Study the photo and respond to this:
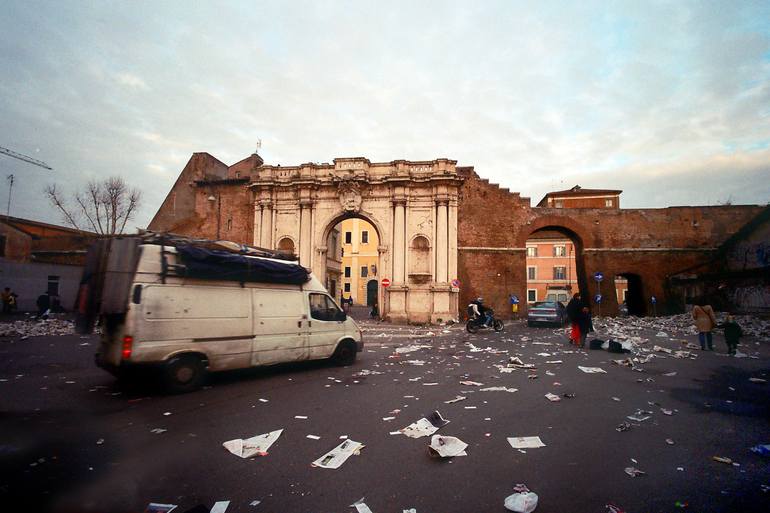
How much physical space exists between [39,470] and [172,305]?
10.8 ft

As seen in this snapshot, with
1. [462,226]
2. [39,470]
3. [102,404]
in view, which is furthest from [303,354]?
[462,226]

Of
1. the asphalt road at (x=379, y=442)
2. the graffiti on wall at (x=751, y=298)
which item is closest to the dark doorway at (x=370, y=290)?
the graffiti on wall at (x=751, y=298)

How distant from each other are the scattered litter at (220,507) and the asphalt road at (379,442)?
0.16 ft

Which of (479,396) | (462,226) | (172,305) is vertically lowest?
(479,396)

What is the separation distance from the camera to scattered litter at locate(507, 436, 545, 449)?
4332 mm

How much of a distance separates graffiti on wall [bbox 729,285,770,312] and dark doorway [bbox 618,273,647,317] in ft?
20.8

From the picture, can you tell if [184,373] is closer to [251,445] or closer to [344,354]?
[251,445]

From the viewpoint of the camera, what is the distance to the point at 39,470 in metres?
3.62

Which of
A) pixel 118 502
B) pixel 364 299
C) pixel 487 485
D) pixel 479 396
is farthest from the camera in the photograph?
pixel 364 299

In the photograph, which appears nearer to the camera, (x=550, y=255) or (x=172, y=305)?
(x=172, y=305)

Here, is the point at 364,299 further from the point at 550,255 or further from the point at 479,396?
the point at 479,396

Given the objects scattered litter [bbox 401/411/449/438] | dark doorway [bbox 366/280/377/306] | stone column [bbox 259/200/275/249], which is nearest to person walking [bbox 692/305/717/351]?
scattered litter [bbox 401/411/449/438]

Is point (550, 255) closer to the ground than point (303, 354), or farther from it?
farther from it

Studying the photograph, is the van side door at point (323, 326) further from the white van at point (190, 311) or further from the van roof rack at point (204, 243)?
the van roof rack at point (204, 243)
